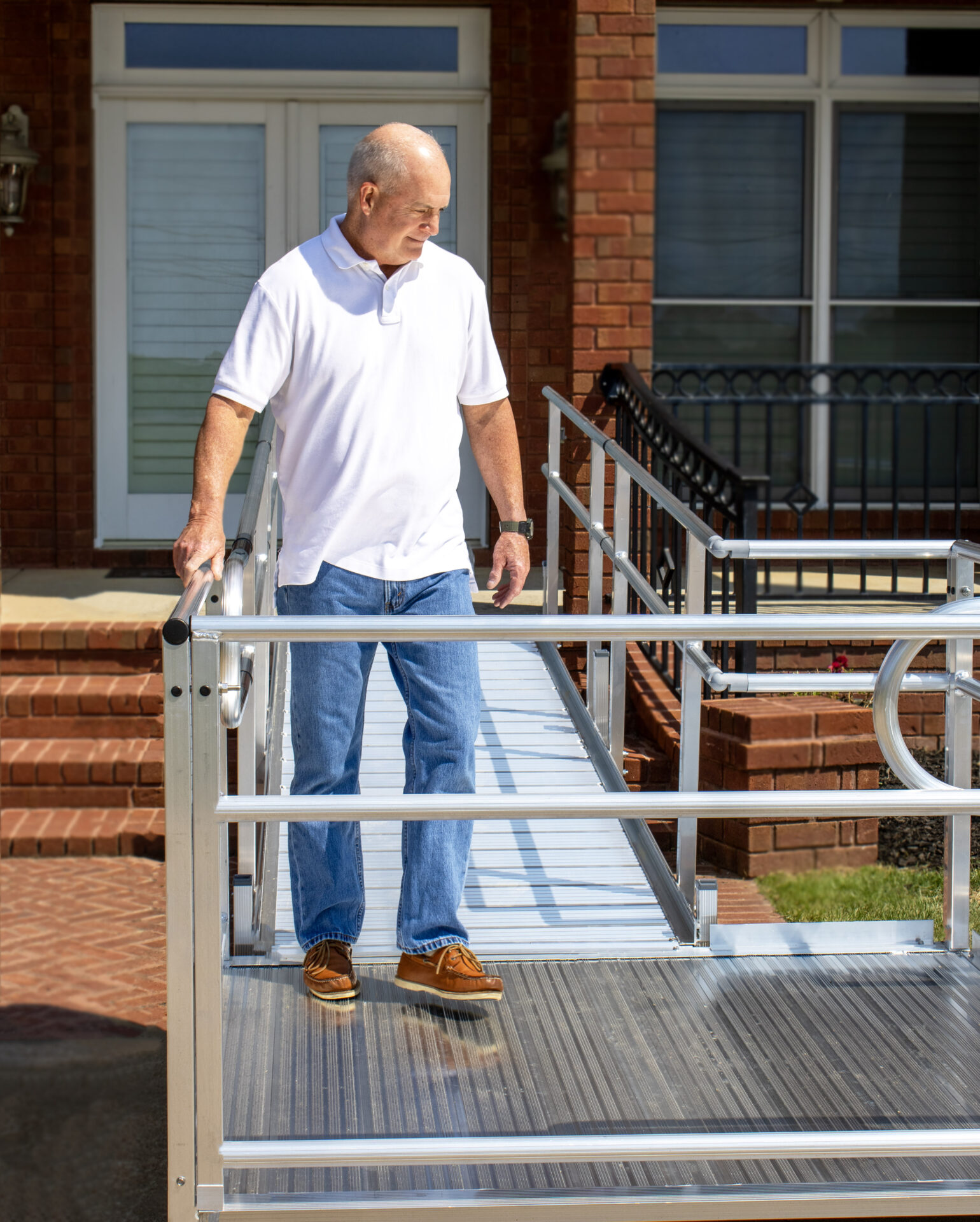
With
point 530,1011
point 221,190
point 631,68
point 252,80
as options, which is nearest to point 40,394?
point 221,190

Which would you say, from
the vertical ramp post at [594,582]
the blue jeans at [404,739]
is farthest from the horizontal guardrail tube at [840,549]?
the vertical ramp post at [594,582]

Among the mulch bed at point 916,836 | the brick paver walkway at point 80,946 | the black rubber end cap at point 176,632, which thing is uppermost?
the black rubber end cap at point 176,632

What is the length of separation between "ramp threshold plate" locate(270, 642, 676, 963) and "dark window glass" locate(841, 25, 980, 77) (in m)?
4.78

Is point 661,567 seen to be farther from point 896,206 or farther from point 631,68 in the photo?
point 896,206

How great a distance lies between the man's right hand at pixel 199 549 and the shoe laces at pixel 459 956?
0.97 m

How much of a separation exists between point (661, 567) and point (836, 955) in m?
2.58

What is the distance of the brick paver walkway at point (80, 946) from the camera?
4.11m

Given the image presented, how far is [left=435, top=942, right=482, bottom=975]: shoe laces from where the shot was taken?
314 cm

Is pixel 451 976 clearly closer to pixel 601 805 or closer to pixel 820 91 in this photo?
pixel 601 805

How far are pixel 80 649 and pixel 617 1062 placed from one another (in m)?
3.70

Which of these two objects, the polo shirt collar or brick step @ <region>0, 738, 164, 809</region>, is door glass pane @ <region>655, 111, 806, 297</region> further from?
the polo shirt collar

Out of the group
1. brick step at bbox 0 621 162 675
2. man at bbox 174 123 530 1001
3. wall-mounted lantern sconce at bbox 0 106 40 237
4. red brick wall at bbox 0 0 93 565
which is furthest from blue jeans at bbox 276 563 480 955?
wall-mounted lantern sconce at bbox 0 106 40 237

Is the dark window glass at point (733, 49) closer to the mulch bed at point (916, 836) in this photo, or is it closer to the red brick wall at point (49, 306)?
the red brick wall at point (49, 306)

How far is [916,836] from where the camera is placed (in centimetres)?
534
